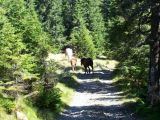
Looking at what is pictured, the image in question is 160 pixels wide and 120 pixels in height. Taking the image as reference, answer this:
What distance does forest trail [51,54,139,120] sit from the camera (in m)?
23.4

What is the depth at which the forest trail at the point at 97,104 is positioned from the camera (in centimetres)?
2342

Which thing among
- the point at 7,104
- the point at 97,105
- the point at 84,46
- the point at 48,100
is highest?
the point at 84,46

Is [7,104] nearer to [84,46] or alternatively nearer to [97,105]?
[97,105]

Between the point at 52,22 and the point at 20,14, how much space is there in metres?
64.5

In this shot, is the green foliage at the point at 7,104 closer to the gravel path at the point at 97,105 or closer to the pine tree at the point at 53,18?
the gravel path at the point at 97,105

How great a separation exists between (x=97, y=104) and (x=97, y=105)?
454 millimetres

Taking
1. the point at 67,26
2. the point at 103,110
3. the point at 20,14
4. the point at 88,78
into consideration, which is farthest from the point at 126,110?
the point at 67,26

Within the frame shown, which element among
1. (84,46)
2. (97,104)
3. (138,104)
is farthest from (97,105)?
(84,46)

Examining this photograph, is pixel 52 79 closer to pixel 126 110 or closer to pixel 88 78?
pixel 126 110

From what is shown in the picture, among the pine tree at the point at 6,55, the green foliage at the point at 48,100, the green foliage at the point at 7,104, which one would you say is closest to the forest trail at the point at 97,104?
the green foliage at the point at 48,100

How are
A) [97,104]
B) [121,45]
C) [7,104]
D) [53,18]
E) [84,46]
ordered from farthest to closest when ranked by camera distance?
[53,18], [84,46], [121,45], [97,104], [7,104]

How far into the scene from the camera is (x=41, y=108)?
76.4ft

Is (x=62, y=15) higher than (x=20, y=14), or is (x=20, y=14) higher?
(x=62, y=15)

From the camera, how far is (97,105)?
90.2ft
